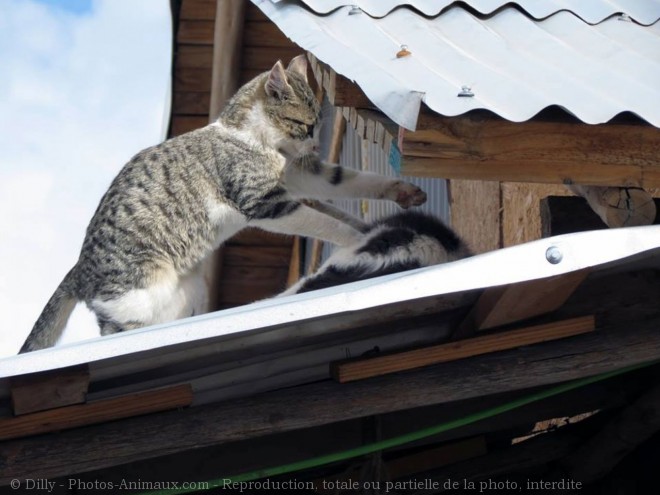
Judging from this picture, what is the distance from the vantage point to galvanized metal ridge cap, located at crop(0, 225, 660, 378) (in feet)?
7.05

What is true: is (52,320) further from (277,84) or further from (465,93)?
(465,93)

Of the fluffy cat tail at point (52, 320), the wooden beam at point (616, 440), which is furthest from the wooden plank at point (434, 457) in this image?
the fluffy cat tail at point (52, 320)

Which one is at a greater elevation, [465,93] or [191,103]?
[191,103]

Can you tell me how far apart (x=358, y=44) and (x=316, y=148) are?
1.68 metres

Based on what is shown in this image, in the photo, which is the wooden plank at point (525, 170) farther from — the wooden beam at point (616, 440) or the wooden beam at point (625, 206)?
the wooden beam at point (616, 440)

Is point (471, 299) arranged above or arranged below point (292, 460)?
above

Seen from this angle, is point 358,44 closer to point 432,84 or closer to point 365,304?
point 432,84

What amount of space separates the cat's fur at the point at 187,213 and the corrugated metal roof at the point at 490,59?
1.05m

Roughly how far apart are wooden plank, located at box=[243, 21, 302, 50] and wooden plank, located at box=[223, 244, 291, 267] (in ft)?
5.14

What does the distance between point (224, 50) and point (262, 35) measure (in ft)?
1.81

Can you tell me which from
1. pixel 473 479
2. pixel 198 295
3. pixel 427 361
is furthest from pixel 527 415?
pixel 198 295

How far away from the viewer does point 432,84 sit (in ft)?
8.92

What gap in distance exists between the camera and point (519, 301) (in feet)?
8.48

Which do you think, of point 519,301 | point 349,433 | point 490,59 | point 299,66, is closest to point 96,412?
point 349,433
